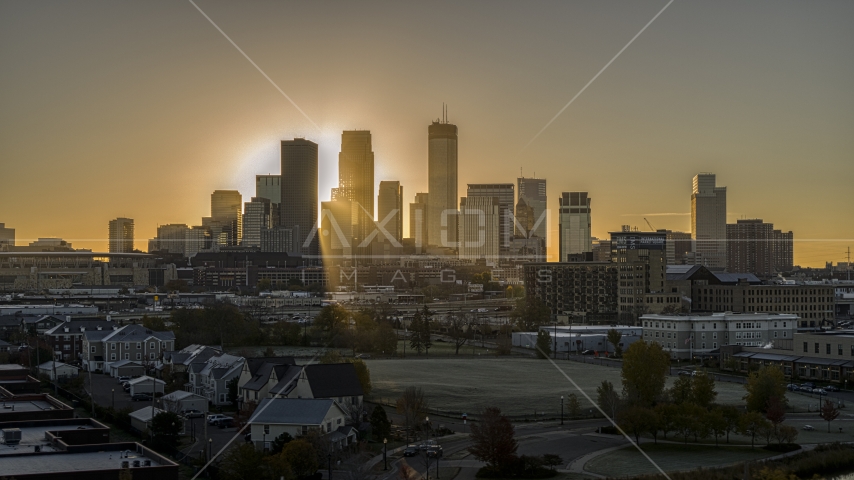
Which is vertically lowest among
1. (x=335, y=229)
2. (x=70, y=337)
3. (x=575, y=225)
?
(x=70, y=337)

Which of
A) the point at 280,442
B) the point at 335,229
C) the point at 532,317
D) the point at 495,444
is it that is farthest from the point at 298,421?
the point at 335,229

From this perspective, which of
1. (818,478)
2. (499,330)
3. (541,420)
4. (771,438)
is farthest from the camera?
(499,330)

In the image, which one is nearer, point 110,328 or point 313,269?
point 110,328

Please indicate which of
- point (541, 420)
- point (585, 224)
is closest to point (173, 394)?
point (541, 420)

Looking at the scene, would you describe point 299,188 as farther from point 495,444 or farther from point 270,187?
point 495,444

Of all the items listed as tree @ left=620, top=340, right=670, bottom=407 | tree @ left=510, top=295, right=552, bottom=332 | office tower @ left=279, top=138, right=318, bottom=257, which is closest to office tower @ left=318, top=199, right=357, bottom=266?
office tower @ left=279, top=138, right=318, bottom=257

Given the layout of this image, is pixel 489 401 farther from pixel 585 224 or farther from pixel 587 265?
pixel 585 224
